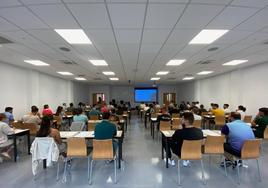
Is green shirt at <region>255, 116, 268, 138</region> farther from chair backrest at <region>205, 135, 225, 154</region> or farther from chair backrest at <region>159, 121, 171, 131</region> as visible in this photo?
chair backrest at <region>159, 121, 171, 131</region>

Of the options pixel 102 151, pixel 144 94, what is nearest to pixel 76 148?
pixel 102 151

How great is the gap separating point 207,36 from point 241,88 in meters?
6.31

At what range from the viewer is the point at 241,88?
9344 mm

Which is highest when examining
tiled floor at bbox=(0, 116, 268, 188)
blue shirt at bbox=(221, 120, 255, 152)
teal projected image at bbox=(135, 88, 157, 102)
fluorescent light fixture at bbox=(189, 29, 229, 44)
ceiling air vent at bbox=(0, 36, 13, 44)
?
ceiling air vent at bbox=(0, 36, 13, 44)

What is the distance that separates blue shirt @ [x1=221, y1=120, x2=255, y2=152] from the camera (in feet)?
11.9

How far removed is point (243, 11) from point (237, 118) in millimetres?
2044

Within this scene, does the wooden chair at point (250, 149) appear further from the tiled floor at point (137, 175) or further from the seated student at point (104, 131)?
the seated student at point (104, 131)

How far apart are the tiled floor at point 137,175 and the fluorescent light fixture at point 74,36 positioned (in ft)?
9.60

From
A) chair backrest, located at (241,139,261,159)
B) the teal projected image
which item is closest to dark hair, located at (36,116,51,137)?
chair backrest, located at (241,139,261,159)

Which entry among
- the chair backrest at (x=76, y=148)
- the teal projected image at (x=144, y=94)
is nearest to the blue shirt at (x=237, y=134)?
the chair backrest at (x=76, y=148)

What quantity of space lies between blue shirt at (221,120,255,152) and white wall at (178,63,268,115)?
511 centimetres

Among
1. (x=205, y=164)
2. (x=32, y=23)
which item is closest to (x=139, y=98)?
(x=205, y=164)

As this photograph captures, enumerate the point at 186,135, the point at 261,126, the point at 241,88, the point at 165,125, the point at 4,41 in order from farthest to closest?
the point at 241,88 → the point at 165,125 → the point at 261,126 → the point at 4,41 → the point at 186,135

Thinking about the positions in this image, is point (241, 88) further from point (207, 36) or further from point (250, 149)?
point (250, 149)
